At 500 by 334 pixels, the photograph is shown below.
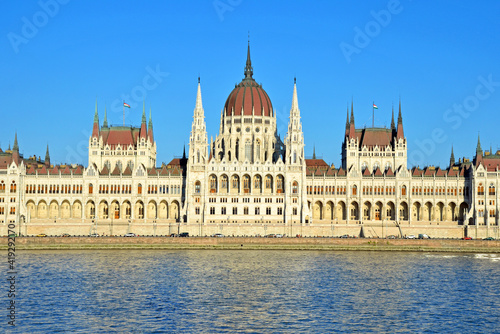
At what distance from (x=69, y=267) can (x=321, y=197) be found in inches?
2586

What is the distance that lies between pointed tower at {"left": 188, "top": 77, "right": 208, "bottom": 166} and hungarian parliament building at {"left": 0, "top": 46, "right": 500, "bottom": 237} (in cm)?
23

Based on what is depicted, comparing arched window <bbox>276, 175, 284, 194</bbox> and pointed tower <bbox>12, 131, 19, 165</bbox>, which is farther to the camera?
pointed tower <bbox>12, 131, 19, 165</bbox>

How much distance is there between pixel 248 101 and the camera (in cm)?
15188

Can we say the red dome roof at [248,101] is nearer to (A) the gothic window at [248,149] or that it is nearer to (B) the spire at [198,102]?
(A) the gothic window at [248,149]

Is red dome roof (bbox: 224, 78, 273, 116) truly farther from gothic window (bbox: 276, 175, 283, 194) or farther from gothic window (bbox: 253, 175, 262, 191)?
gothic window (bbox: 276, 175, 283, 194)

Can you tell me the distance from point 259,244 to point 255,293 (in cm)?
4914

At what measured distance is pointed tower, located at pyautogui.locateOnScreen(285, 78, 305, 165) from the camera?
466 ft

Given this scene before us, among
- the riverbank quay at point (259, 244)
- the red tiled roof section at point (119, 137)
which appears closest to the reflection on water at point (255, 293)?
the riverbank quay at point (259, 244)

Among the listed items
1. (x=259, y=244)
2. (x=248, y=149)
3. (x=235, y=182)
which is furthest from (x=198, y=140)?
(x=259, y=244)

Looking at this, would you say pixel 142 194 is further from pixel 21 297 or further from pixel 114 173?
pixel 21 297

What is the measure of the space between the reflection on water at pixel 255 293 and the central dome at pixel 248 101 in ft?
171

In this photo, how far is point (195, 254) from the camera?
108750 mm

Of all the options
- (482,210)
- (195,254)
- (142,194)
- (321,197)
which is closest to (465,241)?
(482,210)

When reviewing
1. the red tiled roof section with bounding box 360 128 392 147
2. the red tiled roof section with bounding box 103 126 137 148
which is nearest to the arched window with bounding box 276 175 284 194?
the red tiled roof section with bounding box 360 128 392 147
